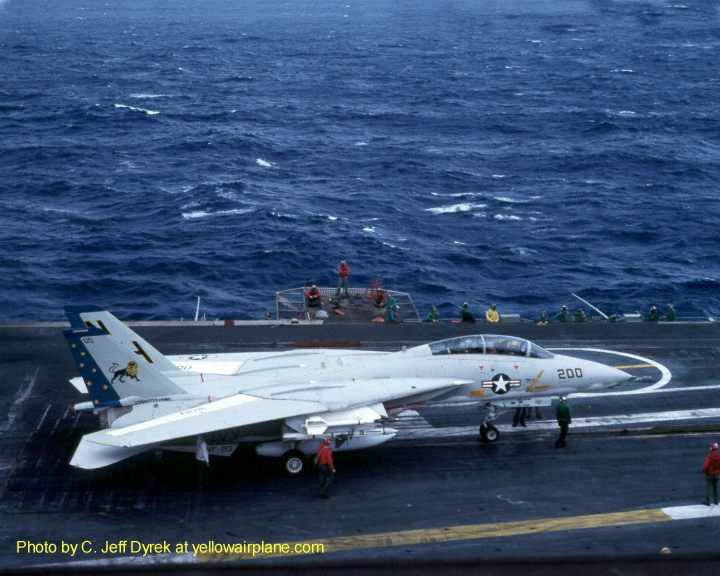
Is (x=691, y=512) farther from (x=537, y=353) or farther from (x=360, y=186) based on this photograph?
(x=360, y=186)

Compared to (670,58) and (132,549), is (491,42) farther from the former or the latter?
(132,549)

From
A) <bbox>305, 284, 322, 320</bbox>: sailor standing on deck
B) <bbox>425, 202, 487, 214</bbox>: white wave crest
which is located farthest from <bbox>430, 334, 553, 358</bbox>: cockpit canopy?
<bbox>425, 202, 487, 214</bbox>: white wave crest

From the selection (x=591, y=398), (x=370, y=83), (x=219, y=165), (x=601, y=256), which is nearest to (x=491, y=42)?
(x=370, y=83)

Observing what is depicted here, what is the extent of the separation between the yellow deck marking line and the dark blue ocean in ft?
110

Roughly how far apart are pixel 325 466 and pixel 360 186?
204 feet

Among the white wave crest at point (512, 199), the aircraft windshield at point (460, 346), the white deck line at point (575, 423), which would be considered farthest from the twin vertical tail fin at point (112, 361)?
the white wave crest at point (512, 199)

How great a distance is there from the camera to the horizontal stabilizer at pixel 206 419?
1062 inches

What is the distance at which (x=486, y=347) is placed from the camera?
104 feet

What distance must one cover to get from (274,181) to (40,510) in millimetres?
64373

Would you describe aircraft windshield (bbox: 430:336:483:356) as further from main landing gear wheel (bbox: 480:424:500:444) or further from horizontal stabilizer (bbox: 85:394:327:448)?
horizontal stabilizer (bbox: 85:394:327:448)

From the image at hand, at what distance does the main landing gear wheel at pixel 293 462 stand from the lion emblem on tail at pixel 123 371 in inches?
198

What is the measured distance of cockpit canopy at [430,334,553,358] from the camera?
31.6 metres

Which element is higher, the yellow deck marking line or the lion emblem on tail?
the lion emblem on tail

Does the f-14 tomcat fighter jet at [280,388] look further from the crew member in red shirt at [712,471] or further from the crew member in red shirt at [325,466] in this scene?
the crew member in red shirt at [712,471]
